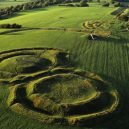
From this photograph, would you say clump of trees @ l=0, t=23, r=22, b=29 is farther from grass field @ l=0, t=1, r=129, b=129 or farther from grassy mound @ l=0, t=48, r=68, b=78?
grassy mound @ l=0, t=48, r=68, b=78

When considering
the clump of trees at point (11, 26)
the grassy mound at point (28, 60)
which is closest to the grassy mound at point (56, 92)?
the grassy mound at point (28, 60)

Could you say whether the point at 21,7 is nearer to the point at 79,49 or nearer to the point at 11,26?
the point at 11,26

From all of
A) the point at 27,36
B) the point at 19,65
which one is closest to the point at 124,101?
the point at 19,65

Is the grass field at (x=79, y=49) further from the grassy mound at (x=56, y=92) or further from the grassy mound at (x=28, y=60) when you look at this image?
the grassy mound at (x=28, y=60)

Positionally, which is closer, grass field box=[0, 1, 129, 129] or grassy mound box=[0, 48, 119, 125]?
grass field box=[0, 1, 129, 129]

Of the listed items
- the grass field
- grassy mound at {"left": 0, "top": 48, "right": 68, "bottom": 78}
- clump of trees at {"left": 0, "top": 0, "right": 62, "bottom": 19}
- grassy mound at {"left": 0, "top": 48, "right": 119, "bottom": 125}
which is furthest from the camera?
clump of trees at {"left": 0, "top": 0, "right": 62, "bottom": 19}

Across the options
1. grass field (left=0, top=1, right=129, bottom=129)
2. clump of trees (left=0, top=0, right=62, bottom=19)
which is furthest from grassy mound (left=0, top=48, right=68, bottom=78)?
clump of trees (left=0, top=0, right=62, bottom=19)
